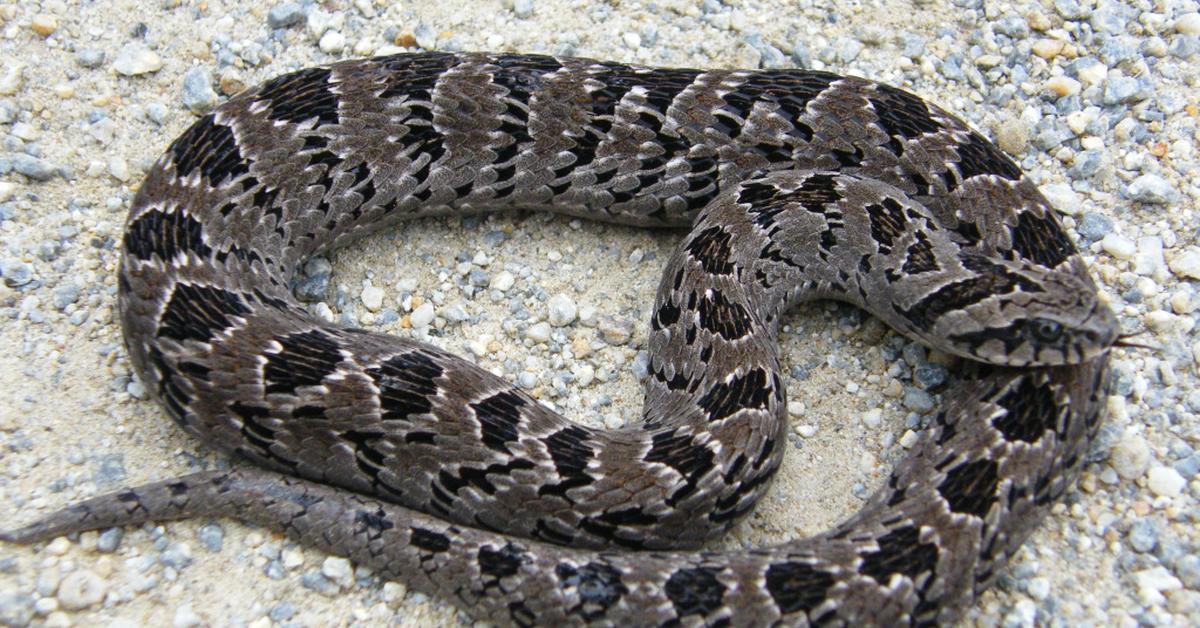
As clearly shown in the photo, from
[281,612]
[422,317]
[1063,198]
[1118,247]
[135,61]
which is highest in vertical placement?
[135,61]

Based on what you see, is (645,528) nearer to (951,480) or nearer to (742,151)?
(951,480)

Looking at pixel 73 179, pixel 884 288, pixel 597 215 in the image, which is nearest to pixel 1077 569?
pixel 884 288

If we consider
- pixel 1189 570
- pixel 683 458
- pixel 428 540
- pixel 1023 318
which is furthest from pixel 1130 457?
pixel 428 540

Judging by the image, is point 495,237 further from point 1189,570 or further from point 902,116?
point 1189,570

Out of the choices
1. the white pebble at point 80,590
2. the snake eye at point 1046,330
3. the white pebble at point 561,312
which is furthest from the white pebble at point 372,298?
the snake eye at point 1046,330

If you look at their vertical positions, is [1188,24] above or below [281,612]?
above

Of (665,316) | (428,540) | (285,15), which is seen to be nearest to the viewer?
(428,540)

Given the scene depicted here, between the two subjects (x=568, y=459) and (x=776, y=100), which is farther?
(x=776, y=100)
